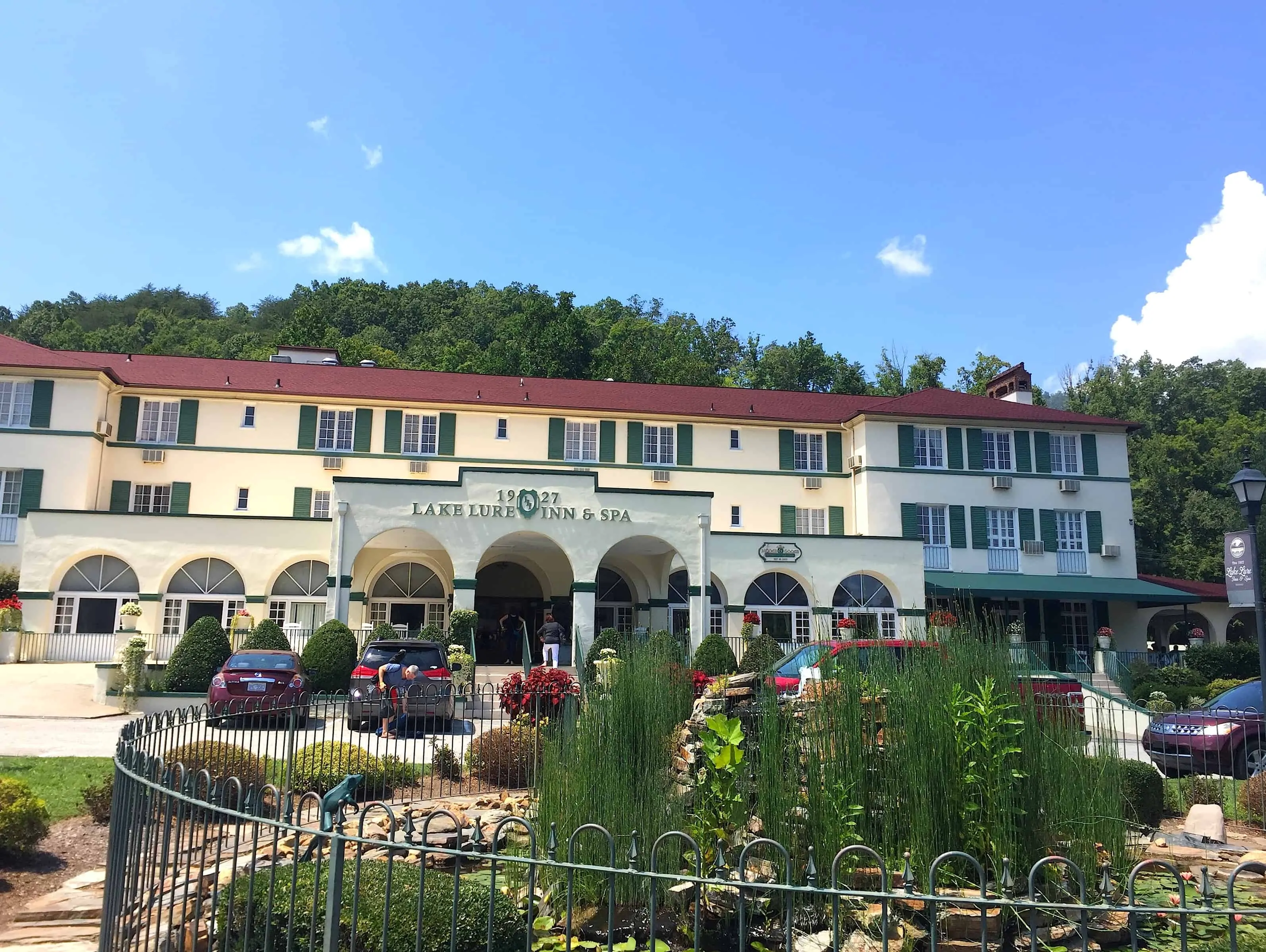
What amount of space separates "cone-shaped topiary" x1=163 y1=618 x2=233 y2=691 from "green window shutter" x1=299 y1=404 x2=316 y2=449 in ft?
42.8

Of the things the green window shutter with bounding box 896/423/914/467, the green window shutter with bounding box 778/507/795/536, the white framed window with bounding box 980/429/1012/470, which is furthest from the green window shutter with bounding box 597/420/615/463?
the white framed window with bounding box 980/429/1012/470

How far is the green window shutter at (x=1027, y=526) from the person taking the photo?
35.4 m

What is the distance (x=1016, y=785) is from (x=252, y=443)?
30.8 metres

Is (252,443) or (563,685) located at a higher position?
(252,443)

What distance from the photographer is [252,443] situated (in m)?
33.2

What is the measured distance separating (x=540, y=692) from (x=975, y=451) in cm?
2669

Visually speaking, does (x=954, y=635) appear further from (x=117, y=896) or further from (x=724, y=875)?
(x=117, y=896)

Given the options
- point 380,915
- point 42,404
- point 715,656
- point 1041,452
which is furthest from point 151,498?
point 1041,452

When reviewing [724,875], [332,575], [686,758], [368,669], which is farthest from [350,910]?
[332,575]

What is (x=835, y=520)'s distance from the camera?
3606 centimetres

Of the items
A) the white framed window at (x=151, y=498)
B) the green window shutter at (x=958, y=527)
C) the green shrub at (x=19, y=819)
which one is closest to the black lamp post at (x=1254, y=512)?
the green shrub at (x=19, y=819)

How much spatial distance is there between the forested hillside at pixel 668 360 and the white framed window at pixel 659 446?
18.7m

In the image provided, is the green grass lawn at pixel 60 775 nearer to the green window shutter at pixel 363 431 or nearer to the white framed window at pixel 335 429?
the green window shutter at pixel 363 431

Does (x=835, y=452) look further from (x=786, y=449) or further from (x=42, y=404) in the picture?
(x=42, y=404)
